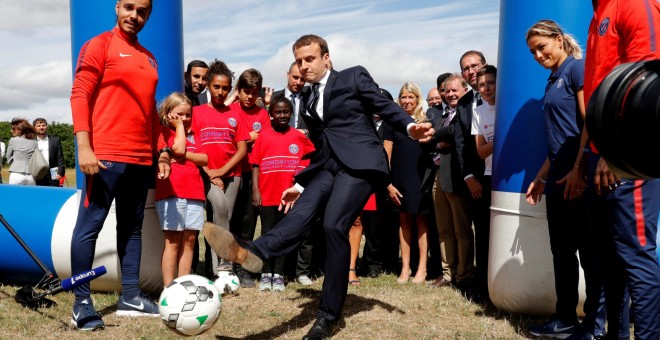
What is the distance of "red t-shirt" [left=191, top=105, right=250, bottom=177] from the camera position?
6270 millimetres

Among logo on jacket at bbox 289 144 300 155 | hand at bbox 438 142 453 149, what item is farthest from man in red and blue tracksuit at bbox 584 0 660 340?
logo on jacket at bbox 289 144 300 155

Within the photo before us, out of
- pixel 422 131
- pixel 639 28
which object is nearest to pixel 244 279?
pixel 422 131

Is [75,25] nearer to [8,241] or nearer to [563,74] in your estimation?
[8,241]

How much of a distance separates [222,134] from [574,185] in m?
3.40

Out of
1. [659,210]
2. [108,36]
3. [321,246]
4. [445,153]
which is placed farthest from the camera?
[321,246]

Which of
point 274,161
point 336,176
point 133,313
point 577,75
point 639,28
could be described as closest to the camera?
point 639,28

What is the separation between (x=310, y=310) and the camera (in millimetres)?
5219

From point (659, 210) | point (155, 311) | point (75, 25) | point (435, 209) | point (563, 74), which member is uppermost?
point (75, 25)

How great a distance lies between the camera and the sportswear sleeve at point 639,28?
3209 millimetres

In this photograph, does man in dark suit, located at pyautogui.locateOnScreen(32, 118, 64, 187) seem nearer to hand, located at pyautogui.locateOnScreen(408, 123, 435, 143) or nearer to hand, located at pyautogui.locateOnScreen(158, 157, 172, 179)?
hand, located at pyautogui.locateOnScreen(158, 157, 172, 179)

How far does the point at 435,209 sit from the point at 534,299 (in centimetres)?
184

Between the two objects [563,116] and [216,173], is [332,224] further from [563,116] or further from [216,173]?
[216,173]

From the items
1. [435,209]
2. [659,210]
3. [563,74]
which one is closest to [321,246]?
[435,209]

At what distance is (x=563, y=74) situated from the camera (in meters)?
4.23
